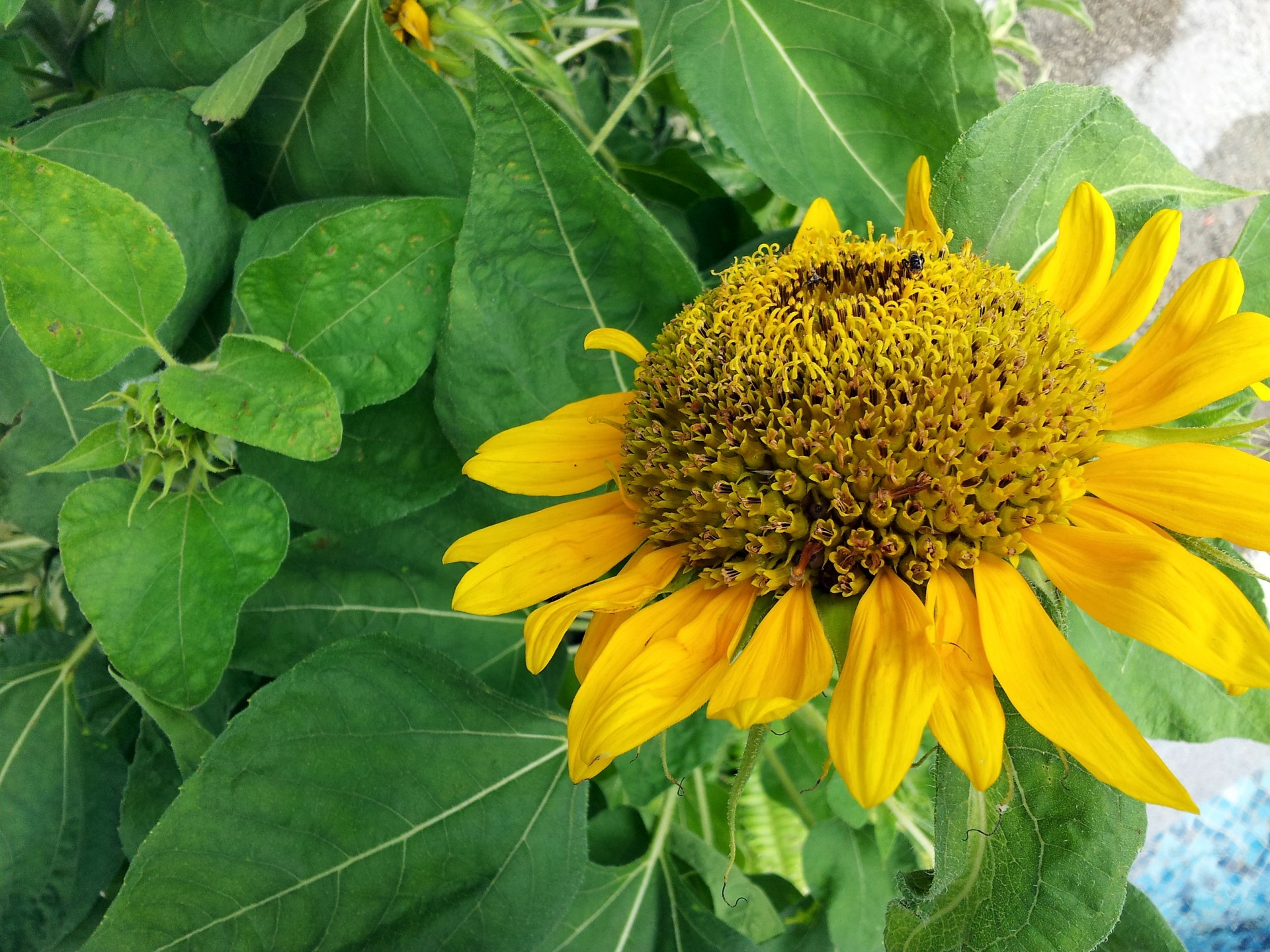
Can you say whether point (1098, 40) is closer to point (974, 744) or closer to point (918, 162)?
point (918, 162)

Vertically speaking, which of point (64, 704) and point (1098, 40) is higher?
point (1098, 40)

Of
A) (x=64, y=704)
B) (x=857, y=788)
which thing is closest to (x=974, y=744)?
(x=857, y=788)

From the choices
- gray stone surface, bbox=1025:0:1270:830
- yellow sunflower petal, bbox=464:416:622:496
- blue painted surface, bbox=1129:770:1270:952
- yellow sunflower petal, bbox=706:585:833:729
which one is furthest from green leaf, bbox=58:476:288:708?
gray stone surface, bbox=1025:0:1270:830

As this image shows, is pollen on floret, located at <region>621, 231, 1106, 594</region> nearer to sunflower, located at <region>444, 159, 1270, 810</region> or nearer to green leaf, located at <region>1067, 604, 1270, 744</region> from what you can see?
sunflower, located at <region>444, 159, 1270, 810</region>

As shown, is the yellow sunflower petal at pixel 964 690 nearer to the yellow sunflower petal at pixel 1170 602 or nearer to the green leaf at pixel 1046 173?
the yellow sunflower petal at pixel 1170 602

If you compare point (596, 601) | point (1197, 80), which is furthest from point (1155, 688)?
point (1197, 80)

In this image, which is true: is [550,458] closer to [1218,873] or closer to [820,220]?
[820,220]
